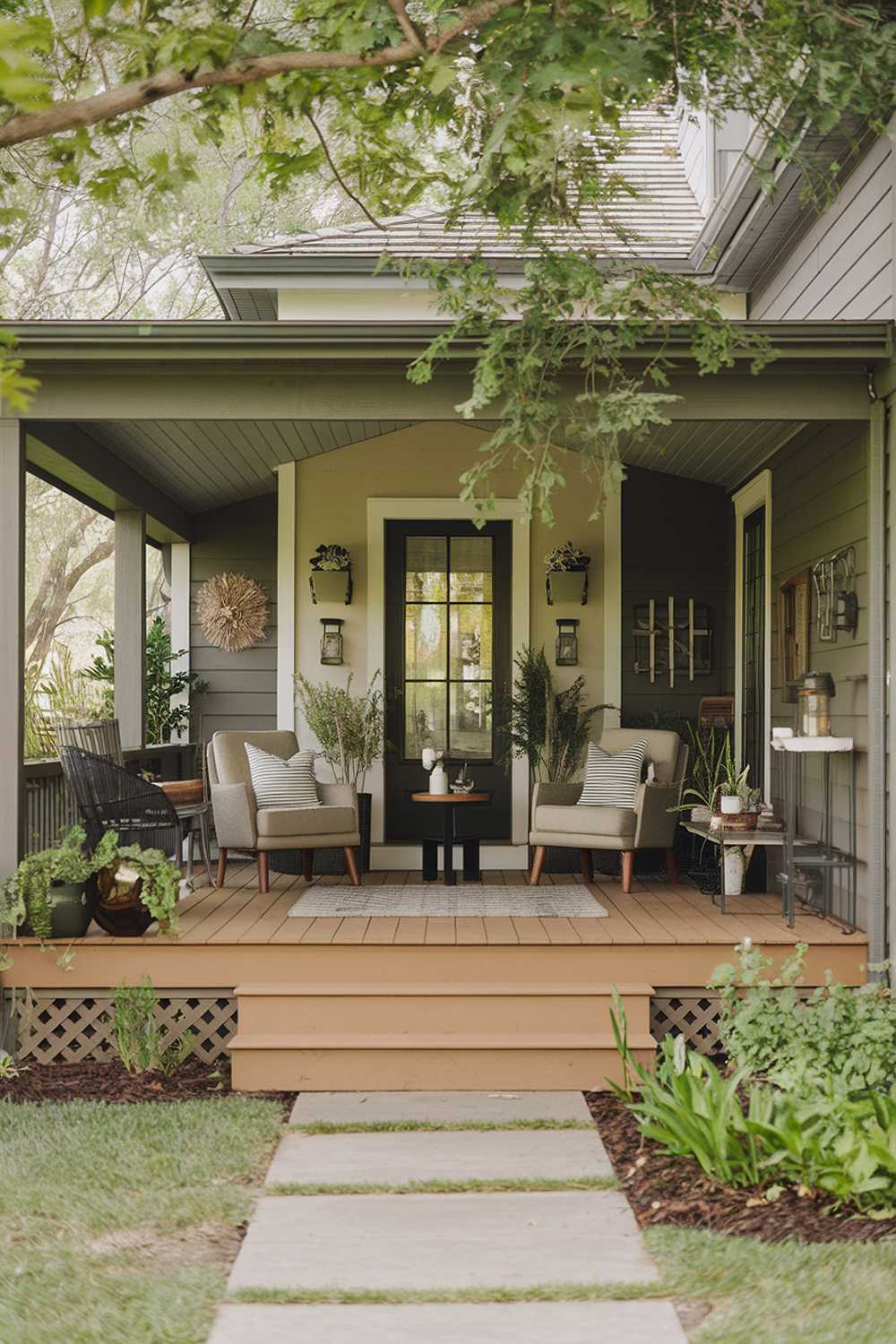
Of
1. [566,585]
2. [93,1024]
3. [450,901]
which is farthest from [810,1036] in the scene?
[566,585]

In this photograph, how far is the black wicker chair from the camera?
5785 mm

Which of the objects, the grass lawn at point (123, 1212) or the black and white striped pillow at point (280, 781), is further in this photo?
the black and white striped pillow at point (280, 781)

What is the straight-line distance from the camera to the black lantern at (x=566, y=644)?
7.68 meters

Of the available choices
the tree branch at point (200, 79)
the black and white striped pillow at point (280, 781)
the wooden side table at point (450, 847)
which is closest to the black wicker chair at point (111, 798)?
the black and white striped pillow at point (280, 781)

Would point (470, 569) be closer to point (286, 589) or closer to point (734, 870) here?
point (286, 589)

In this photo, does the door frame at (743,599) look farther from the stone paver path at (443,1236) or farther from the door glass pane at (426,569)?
the stone paver path at (443,1236)

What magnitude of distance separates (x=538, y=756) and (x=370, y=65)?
5.02 metres

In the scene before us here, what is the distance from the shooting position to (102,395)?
4.90 metres

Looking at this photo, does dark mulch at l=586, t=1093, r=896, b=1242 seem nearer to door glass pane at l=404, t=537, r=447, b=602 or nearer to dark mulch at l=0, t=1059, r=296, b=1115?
dark mulch at l=0, t=1059, r=296, b=1115

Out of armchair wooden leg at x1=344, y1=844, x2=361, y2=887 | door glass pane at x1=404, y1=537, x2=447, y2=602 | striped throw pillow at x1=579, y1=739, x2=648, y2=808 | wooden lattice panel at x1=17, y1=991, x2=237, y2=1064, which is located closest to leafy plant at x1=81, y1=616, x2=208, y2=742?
door glass pane at x1=404, y1=537, x2=447, y2=602

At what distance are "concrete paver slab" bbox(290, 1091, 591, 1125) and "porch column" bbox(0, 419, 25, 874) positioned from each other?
1.57m

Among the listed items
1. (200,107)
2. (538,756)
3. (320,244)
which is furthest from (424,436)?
(200,107)

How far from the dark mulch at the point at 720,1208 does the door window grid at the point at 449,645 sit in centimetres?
406

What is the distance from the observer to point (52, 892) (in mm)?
4984
